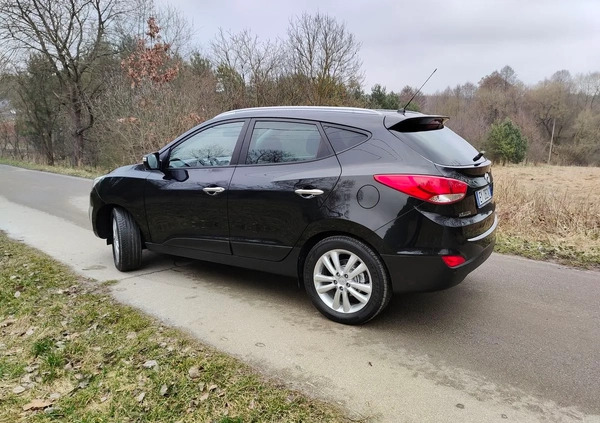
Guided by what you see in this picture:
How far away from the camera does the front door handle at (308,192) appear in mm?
3408

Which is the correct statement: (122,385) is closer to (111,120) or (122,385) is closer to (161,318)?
(161,318)

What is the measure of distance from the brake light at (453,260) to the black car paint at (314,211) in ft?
0.12

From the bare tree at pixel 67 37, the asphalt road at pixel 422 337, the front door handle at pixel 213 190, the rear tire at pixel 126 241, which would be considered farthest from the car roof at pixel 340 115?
the bare tree at pixel 67 37

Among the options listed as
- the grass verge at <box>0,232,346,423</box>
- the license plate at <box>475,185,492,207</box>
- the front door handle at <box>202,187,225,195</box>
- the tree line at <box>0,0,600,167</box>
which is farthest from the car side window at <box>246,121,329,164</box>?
the tree line at <box>0,0,600,167</box>

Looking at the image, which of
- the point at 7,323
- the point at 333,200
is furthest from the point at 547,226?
the point at 7,323

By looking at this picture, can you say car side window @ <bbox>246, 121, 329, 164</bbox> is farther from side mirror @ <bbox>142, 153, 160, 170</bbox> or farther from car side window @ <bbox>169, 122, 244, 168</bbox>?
side mirror @ <bbox>142, 153, 160, 170</bbox>

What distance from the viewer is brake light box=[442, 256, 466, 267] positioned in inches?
122

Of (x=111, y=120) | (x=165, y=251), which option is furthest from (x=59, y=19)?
(x=165, y=251)

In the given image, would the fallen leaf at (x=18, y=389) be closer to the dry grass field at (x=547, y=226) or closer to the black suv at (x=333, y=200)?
the black suv at (x=333, y=200)

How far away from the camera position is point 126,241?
4.72 meters

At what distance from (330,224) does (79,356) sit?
2.09 metres

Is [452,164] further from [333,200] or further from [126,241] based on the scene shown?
[126,241]

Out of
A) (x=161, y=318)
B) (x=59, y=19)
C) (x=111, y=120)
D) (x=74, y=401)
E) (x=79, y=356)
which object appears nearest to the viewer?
(x=74, y=401)

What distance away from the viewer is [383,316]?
3.68 metres
